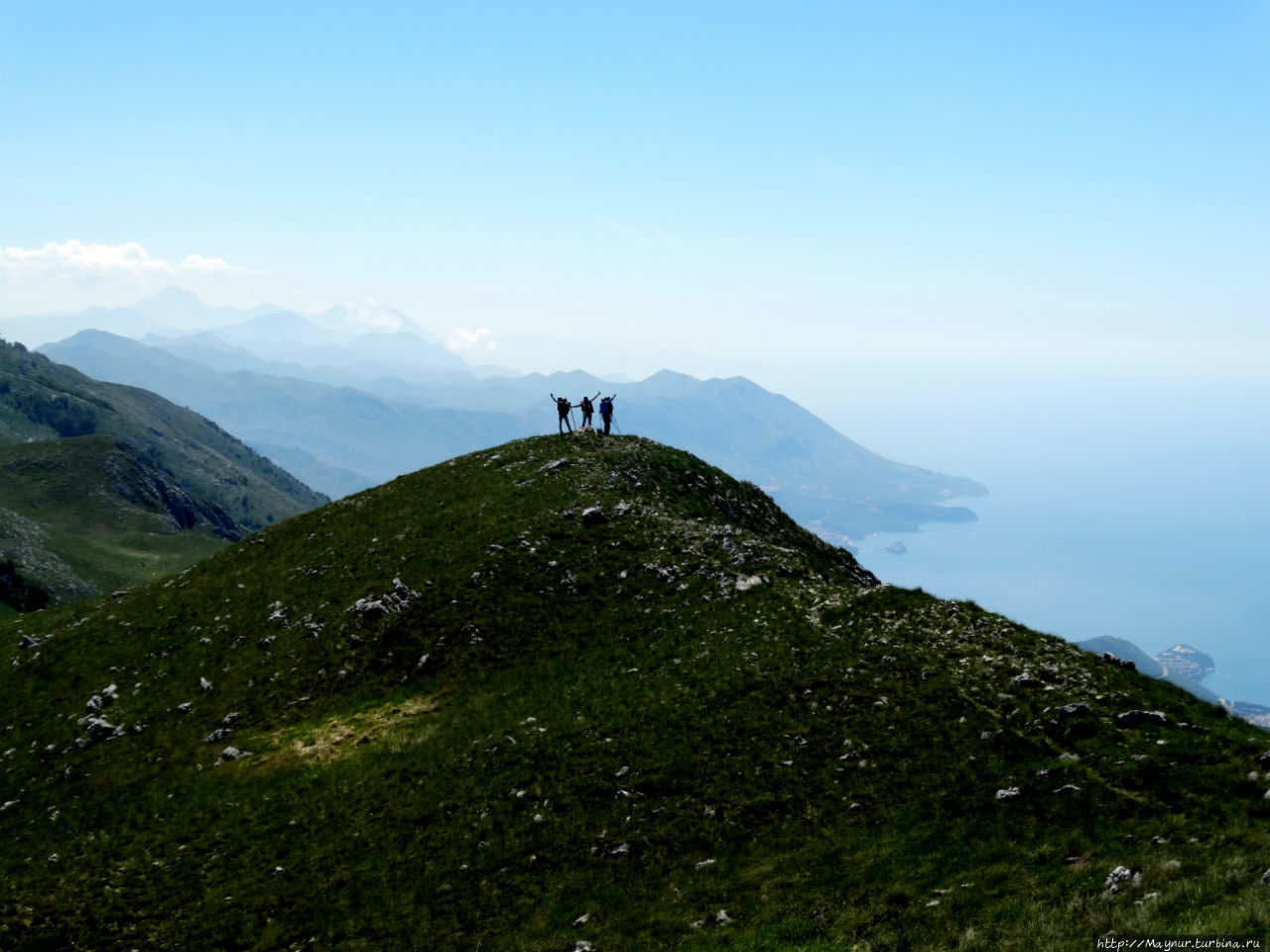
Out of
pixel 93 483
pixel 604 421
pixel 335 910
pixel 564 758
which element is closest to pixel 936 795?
pixel 564 758

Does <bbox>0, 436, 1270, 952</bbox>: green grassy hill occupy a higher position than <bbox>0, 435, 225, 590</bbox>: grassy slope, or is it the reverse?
<bbox>0, 436, 1270, 952</bbox>: green grassy hill

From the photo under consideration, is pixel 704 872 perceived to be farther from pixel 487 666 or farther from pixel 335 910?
pixel 487 666

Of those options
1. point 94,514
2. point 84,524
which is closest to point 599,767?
point 84,524

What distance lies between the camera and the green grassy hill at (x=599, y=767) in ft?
56.1

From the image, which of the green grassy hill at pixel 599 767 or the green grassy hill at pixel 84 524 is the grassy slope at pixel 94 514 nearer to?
the green grassy hill at pixel 84 524

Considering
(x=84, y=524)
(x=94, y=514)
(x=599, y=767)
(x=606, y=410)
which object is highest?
(x=606, y=410)

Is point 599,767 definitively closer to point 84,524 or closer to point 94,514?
point 84,524

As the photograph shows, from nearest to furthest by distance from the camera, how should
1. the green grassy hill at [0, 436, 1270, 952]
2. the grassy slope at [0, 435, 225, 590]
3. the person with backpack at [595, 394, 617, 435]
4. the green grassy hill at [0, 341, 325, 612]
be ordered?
1. the green grassy hill at [0, 436, 1270, 952]
2. the person with backpack at [595, 394, 617, 435]
3. the green grassy hill at [0, 341, 325, 612]
4. the grassy slope at [0, 435, 225, 590]

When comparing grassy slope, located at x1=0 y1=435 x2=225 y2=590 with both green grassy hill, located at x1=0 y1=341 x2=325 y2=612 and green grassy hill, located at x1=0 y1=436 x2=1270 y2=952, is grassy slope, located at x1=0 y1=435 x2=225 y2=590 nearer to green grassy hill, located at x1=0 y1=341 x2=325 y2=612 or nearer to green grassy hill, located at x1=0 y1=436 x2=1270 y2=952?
green grassy hill, located at x1=0 y1=341 x2=325 y2=612

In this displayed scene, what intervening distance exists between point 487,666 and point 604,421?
28.8 m

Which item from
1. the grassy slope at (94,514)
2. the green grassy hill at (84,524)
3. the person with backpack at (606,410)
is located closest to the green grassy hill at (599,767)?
the person with backpack at (606,410)

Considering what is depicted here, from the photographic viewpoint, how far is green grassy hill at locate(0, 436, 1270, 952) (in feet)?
56.1

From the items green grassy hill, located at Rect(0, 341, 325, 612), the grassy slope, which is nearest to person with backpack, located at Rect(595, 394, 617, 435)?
green grassy hill, located at Rect(0, 341, 325, 612)

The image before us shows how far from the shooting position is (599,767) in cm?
2497
